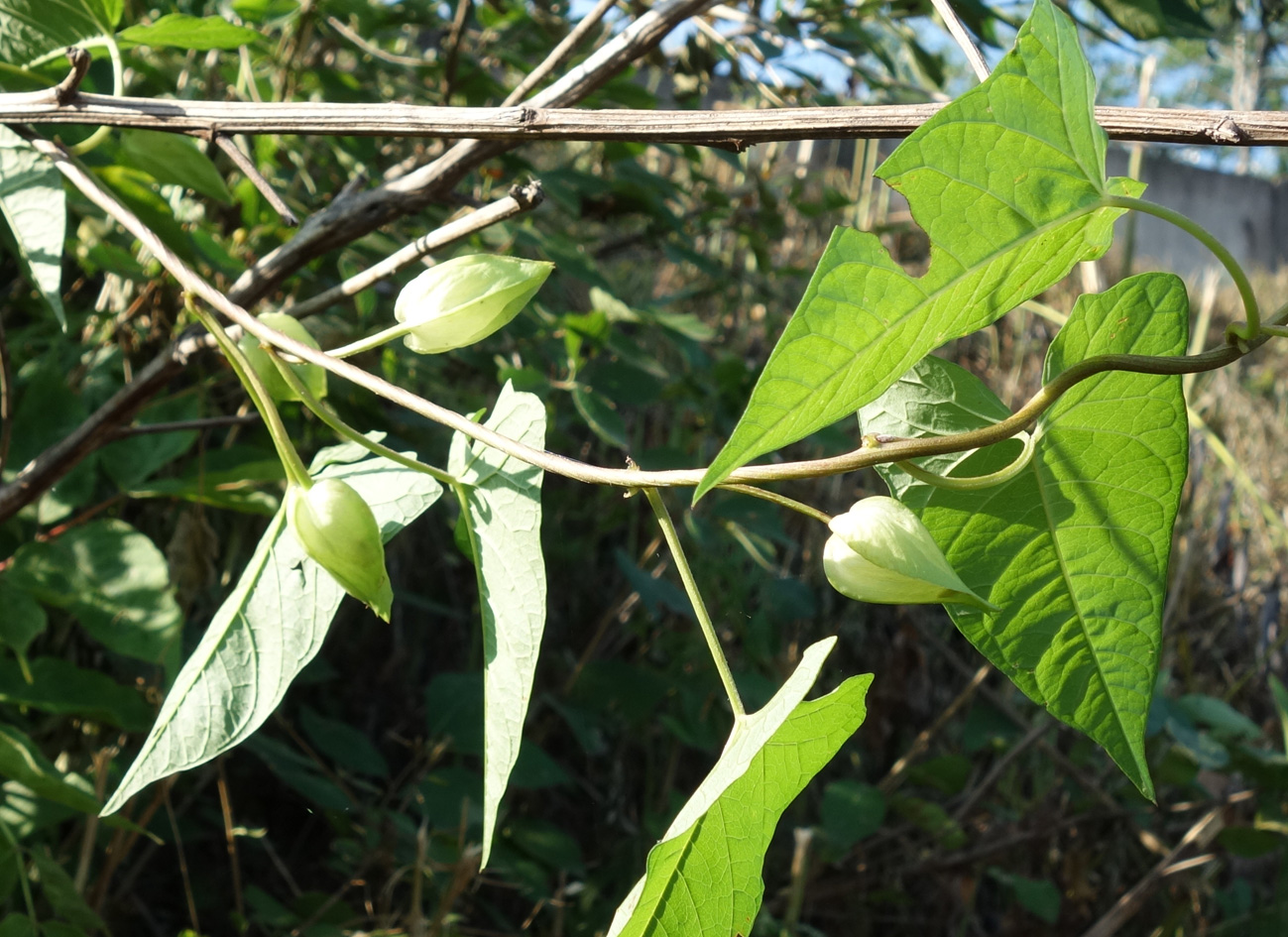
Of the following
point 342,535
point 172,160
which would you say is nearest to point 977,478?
point 342,535

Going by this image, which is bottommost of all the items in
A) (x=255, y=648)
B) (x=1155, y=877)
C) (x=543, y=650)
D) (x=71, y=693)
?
(x=1155, y=877)

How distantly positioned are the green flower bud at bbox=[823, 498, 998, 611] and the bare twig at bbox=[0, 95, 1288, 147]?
0.27 ft

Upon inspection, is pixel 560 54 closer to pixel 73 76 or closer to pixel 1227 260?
pixel 73 76

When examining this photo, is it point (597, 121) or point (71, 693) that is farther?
point (71, 693)

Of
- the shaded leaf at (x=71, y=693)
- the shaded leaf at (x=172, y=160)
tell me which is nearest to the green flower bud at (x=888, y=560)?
the shaded leaf at (x=172, y=160)

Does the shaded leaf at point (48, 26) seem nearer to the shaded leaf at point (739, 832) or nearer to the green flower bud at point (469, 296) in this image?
the green flower bud at point (469, 296)

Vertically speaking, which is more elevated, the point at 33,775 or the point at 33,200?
the point at 33,200

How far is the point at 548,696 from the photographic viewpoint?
894 mm

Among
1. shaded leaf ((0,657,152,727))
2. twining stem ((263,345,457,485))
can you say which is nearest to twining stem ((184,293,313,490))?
twining stem ((263,345,457,485))

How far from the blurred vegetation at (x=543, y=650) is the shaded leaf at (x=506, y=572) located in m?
0.20

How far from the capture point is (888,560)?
0.21m

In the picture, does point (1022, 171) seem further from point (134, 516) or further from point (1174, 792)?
point (1174, 792)

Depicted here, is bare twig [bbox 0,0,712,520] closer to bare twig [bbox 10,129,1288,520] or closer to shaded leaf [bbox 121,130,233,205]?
shaded leaf [bbox 121,130,233,205]

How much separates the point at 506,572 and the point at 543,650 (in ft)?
2.74
